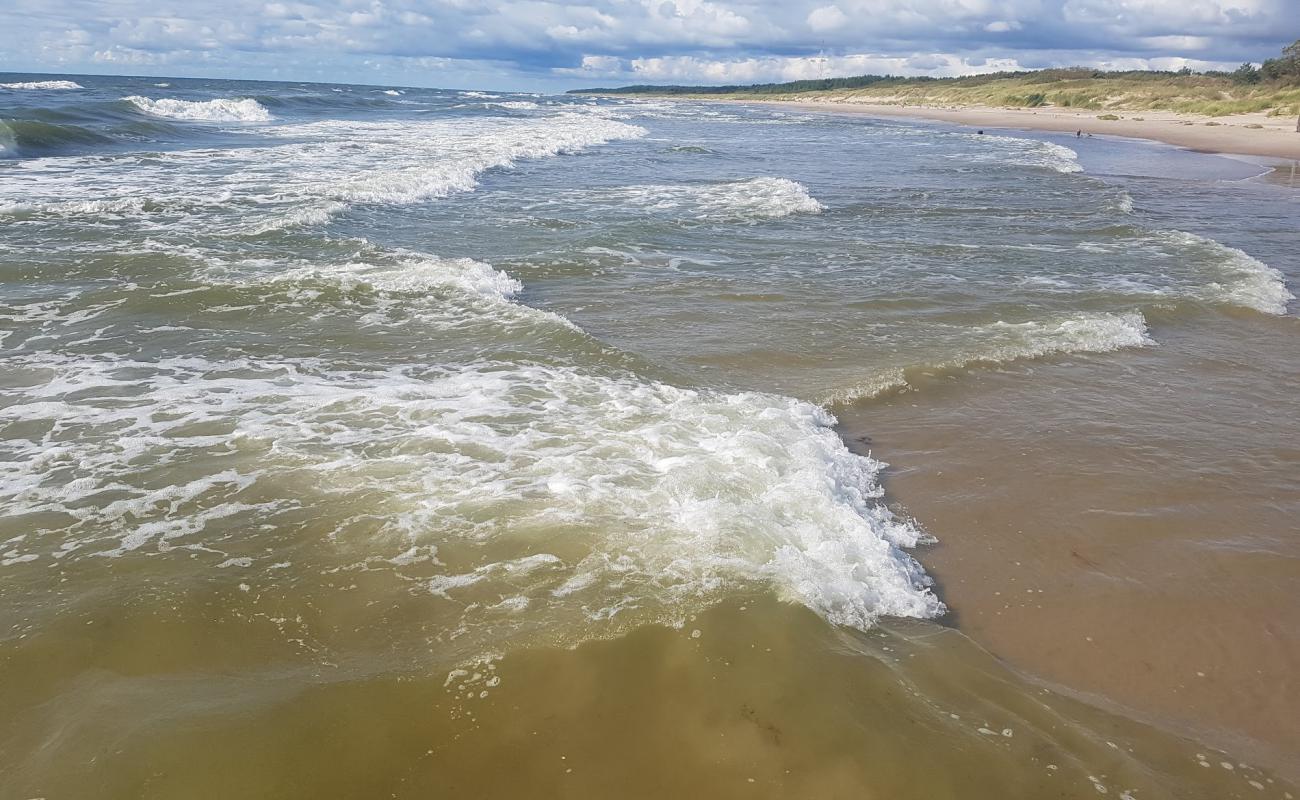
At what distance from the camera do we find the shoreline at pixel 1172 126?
109ft

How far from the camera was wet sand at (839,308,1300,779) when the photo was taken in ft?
12.0

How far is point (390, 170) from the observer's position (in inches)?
798

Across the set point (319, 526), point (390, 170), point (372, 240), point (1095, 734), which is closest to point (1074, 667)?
point (1095, 734)

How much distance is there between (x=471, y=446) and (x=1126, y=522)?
4.32m

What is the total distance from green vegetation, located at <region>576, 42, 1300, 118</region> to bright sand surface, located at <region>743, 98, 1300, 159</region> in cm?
166

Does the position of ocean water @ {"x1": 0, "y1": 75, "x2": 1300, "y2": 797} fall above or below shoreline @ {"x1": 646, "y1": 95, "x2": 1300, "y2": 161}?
below

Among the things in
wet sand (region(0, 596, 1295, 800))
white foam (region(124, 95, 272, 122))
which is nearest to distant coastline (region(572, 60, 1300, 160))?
wet sand (region(0, 596, 1295, 800))

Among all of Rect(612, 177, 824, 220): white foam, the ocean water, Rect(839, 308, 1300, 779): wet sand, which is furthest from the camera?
Rect(612, 177, 824, 220): white foam

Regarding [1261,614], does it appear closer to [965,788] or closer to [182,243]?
[965,788]

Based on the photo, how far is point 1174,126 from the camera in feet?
148

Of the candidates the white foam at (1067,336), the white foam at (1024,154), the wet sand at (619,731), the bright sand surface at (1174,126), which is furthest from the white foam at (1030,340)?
the bright sand surface at (1174,126)

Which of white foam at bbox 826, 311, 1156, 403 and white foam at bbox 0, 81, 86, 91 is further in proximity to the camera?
white foam at bbox 0, 81, 86, 91

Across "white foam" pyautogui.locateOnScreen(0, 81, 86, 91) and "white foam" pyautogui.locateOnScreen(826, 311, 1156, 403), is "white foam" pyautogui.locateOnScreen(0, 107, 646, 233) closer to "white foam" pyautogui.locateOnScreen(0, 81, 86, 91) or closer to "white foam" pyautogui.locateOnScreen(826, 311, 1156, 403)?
"white foam" pyautogui.locateOnScreen(826, 311, 1156, 403)

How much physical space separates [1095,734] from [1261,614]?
1.64 meters
